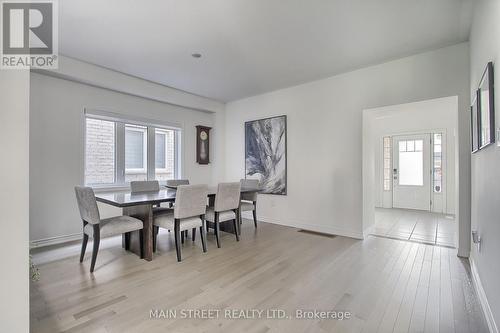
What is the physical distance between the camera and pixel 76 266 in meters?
2.70

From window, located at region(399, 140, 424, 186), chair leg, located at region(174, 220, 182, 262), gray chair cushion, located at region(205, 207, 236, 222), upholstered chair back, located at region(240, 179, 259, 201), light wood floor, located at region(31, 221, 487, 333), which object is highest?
window, located at region(399, 140, 424, 186)

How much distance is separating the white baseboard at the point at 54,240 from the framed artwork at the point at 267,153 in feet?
10.7

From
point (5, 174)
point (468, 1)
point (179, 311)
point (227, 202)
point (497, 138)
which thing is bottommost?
point (179, 311)

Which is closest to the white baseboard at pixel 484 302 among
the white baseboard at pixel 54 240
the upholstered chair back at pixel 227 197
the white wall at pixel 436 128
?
the upholstered chair back at pixel 227 197

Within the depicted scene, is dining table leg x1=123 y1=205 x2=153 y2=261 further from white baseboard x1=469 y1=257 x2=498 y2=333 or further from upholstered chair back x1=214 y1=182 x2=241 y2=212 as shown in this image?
white baseboard x1=469 y1=257 x2=498 y2=333

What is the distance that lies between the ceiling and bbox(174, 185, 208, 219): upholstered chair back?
6.06 ft

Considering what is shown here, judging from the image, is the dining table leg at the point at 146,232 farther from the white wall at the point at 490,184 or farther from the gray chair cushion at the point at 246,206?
the white wall at the point at 490,184

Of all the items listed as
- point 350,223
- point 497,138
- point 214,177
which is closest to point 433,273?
point 350,223

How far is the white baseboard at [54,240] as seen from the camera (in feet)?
10.8

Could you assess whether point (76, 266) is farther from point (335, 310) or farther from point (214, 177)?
point (214, 177)

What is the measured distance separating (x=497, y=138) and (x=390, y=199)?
213 inches

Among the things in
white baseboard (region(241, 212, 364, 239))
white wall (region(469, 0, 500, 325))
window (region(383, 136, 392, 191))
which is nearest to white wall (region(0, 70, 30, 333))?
white wall (region(469, 0, 500, 325))

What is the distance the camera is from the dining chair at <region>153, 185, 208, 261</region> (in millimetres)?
2877

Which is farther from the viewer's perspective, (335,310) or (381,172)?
(381,172)
